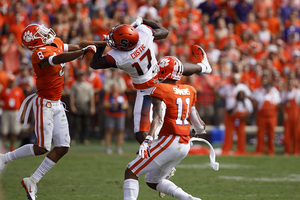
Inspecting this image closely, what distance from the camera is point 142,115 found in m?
6.05

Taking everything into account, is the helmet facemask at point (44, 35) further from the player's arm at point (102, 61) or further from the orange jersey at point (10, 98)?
the orange jersey at point (10, 98)

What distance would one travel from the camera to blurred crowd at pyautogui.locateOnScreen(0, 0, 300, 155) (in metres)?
12.6

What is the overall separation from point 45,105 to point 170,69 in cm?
191

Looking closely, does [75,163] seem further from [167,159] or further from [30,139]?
[167,159]

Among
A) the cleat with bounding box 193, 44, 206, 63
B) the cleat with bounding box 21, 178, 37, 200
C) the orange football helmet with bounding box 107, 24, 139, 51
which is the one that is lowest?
the cleat with bounding box 21, 178, 37, 200

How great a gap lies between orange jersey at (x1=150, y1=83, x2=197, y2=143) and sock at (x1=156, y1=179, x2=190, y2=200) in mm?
561

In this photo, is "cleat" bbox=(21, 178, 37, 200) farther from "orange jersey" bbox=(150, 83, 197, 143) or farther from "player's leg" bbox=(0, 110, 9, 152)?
"player's leg" bbox=(0, 110, 9, 152)

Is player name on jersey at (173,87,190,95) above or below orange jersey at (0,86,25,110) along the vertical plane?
above

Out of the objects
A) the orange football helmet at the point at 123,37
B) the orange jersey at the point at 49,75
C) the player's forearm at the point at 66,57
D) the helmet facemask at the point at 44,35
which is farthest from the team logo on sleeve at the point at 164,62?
the helmet facemask at the point at 44,35

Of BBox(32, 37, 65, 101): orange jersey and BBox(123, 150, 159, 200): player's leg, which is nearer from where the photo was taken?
BBox(123, 150, 159, 200): player's leg

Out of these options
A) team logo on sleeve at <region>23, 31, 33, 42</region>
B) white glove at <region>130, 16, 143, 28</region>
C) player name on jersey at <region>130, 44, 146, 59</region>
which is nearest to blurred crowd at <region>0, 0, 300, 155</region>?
white glove at <region>130, 16, 143, 28</region>

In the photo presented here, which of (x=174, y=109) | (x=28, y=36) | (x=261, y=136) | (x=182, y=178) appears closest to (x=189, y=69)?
(x=174, y=109)

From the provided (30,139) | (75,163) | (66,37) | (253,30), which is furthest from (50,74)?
(253,30)

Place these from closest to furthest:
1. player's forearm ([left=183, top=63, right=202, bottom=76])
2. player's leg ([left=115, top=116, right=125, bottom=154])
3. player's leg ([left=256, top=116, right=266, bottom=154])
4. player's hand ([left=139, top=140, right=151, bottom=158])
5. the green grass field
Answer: player's hand ([left=139, top=140, right=151, bottom=158]) → player's forearm ([left=183, top=63, right=202, bottom=76]) → the green grass field → player's leg ([left=115, top=116, right=125, bottom=154]) → player's leg ([left=256, top=116, right=266, bottom=154])
